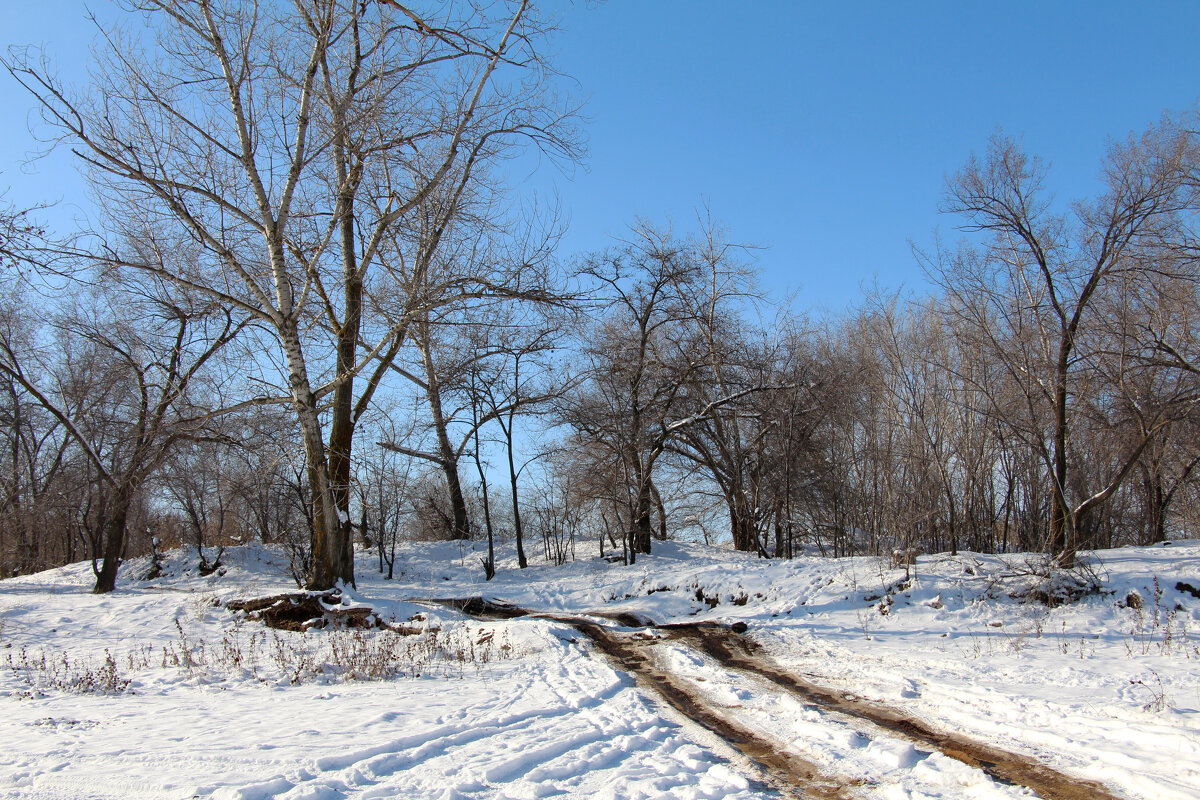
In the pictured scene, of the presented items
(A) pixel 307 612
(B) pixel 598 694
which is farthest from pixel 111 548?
(B) pixel 598 694

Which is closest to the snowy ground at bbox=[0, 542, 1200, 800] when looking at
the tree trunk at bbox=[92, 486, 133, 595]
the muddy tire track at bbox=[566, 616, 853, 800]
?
the muddy tire track at bbox=[566, 616, 853, 800]

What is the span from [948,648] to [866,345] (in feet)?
51.0

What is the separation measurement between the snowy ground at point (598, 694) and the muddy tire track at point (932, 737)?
0.52ft

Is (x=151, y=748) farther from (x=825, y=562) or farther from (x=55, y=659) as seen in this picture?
(x=825, y=562)

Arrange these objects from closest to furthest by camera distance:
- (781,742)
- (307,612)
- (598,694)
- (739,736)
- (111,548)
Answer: (781,742)
(739,736)
(598,694)
(307,612)
(111,548)

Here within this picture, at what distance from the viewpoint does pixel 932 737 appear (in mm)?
4945

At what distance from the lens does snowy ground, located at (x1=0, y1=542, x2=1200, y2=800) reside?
3939 millimetres

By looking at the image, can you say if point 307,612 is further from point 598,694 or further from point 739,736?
point 739,736

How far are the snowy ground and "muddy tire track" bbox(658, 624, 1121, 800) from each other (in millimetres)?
158

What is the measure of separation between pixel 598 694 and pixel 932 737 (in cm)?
289

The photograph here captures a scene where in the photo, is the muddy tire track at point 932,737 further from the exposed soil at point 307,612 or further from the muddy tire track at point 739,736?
the exposed soil at point 307,612

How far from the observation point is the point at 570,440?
22.3 meters

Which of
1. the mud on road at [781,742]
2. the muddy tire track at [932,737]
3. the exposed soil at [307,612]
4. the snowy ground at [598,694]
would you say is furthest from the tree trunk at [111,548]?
the muddy tire track at [932,737]

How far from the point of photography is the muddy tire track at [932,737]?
12.9 feet
